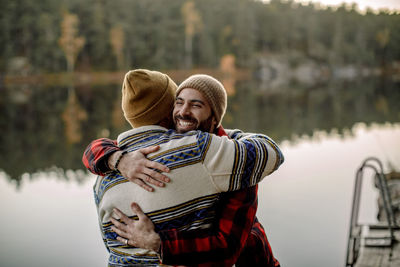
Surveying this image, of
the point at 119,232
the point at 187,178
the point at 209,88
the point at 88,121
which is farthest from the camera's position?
the point at 88,121

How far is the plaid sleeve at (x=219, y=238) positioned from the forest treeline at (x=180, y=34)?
40978 millimetres

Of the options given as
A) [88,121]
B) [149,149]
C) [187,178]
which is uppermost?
[88,121]

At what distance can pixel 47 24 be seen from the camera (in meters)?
42.5

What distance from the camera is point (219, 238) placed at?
151 centimetres

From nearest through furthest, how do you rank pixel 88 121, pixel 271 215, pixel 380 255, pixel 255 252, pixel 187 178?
1. pixel 187 178
2. pixel 255 252
3. pixel 380 255
4. pixel 271 215
5. pixel 88 121

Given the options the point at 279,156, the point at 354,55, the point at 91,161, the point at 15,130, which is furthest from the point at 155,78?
the point at 354,55

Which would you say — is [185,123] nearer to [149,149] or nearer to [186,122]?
[186,122]

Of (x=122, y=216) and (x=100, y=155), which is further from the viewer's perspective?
(x=100, y=155)

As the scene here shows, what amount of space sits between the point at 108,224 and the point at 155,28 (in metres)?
50.1

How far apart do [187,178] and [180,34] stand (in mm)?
51403

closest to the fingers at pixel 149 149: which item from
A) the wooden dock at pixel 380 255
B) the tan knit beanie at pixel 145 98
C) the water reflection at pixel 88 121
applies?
the tan knit beanie at pixel 145 98

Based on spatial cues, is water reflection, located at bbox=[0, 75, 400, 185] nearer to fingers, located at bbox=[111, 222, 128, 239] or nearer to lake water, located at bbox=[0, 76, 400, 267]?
lake water, located at bbox=[0, 76, 400, 267]

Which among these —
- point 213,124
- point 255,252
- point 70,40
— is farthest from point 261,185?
point 70,40

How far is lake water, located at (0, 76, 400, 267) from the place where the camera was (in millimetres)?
5816
